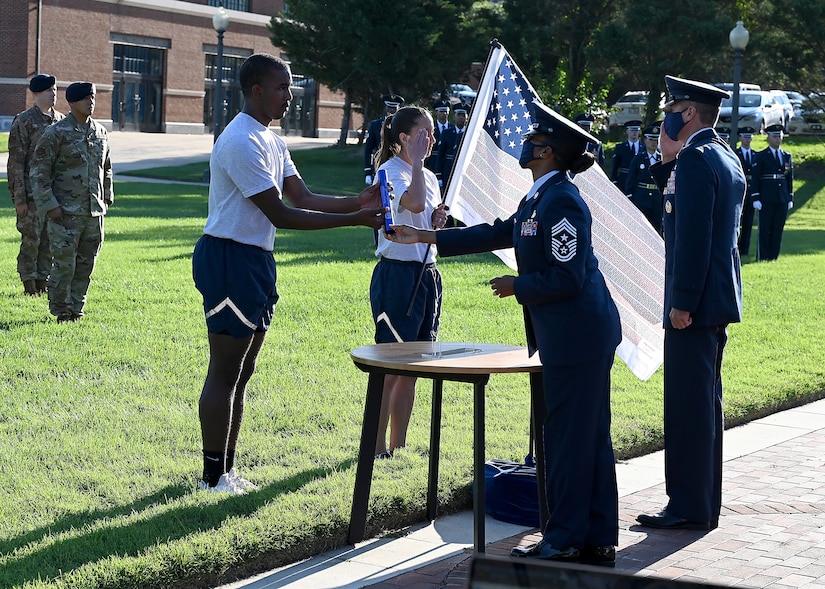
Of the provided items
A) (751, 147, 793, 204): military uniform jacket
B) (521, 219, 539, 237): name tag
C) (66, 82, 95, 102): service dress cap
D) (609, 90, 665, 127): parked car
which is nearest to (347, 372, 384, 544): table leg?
(521, 219, 539, 237): name tag

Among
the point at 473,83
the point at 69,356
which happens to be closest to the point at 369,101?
the point at 473,83

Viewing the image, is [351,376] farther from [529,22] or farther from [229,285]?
[529,22]

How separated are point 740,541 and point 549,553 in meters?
1.13

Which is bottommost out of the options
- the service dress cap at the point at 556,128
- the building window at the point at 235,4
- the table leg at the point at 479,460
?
the table leg at the point at 479,460

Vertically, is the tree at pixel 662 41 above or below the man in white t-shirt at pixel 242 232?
above

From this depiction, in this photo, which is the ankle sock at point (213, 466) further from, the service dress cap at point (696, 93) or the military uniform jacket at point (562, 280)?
the service dress cap at point (696, 93)

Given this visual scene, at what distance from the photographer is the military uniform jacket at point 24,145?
11188 millimetres

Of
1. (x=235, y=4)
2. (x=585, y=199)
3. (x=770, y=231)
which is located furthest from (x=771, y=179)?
(x=235, y=4)

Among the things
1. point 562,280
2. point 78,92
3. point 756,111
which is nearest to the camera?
point 562,280

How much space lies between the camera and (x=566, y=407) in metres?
4.92

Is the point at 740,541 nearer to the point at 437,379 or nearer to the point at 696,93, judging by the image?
the point at 437,379

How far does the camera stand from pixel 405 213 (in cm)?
629

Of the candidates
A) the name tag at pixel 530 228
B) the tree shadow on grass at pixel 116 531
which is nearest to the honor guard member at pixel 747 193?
the tree shadow on grass at pixel 116 531

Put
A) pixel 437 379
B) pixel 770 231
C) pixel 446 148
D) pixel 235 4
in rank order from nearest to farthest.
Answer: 1. pixel 437 379
2. pixel 770 231
3. pixel 446 148
4. pixel 235 4
